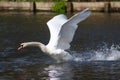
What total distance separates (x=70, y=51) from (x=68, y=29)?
328 cm

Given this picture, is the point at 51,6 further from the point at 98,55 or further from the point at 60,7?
the point at 98,55

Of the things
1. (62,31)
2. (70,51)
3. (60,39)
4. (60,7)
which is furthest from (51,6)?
(62,31)

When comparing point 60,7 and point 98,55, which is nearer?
point 98,55

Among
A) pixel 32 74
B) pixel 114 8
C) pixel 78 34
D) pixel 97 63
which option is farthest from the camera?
pixel 114 8

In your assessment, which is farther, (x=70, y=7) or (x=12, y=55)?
(x=70, y=7)

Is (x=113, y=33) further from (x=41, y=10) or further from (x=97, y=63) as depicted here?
(x=41, y=10)

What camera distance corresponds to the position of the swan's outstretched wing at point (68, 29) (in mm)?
18908

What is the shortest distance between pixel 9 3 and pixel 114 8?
881 cm

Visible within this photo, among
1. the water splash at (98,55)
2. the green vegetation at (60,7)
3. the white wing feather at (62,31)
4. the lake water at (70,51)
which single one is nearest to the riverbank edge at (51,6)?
the green vegetation at (60,7)

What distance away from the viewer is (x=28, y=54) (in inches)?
869

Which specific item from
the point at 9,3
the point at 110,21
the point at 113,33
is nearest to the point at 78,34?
the point at 113,33

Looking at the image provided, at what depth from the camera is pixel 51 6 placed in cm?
4475

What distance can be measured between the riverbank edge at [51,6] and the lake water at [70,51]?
20.9ft

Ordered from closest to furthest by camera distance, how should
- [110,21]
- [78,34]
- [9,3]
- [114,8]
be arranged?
[78,34] < [110,21] < [114,8] < [9,3]
